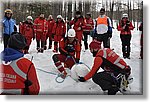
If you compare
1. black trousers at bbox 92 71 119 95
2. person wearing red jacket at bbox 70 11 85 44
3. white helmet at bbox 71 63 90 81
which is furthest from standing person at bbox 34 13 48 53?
black trousers at bbox 92 71 119 95

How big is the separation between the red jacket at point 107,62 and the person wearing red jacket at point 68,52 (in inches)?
7.6

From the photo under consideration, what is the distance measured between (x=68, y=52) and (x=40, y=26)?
1.22ft

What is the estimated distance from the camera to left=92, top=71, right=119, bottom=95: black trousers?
8.51ft

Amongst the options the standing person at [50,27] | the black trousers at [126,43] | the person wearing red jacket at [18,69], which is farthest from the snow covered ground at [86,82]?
the person wearing red jacket at [18,69]

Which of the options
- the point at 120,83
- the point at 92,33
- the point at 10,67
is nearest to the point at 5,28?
the point at 10,67

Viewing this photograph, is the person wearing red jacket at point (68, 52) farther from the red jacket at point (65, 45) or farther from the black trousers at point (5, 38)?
the black trousers at point (5, 38)

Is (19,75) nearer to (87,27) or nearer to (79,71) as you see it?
(79,71)

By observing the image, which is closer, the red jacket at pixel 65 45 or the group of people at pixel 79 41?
the group of people at pixel 79 41

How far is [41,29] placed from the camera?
274 cm

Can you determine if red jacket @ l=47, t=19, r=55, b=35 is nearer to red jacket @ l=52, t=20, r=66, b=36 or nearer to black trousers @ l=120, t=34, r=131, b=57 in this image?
red jacket @ l=52, t=20, r=66, b=36

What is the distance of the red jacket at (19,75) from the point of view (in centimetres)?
211

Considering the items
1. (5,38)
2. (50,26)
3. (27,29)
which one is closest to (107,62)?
(50,26)

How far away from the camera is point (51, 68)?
270 centimetres

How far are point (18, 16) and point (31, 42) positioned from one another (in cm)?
28
